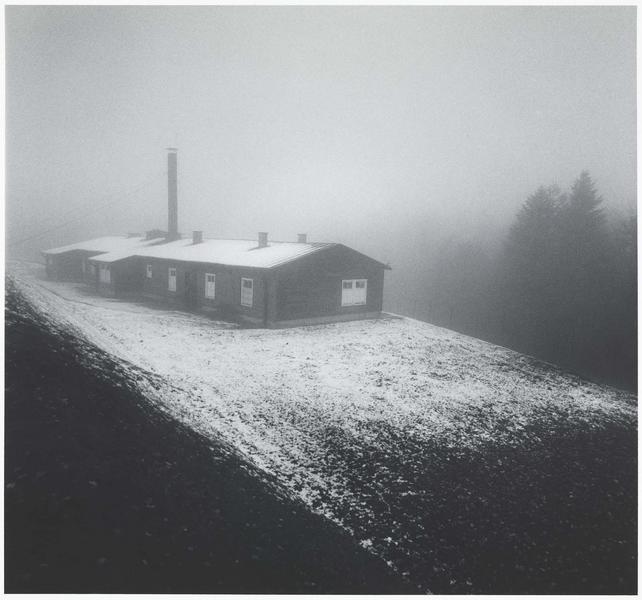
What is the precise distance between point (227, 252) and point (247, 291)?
2.63 meters

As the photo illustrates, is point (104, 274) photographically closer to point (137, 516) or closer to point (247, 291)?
point (247, 291)

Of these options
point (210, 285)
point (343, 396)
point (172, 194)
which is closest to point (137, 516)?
point (343, 396)

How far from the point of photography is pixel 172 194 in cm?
1510

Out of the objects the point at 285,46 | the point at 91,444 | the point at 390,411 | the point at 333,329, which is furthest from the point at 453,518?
the point at 333,329

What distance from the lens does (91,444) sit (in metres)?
5.43

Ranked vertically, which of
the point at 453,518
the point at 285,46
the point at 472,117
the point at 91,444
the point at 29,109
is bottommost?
the point at 453,518

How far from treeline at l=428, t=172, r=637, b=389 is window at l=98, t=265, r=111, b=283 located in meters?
14.0

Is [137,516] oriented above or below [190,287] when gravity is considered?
below

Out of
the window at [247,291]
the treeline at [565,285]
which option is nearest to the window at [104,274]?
the window at [247,291]

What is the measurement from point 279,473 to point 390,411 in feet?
11.8

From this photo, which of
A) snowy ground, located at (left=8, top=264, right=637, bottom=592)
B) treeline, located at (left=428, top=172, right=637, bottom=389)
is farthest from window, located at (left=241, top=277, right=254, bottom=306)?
treeline, located at (left=428, top=172, right=637, bottom=389)

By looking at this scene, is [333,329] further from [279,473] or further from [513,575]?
[513,575]

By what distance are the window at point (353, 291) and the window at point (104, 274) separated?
32.5 feet

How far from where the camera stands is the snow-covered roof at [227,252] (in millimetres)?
16828
